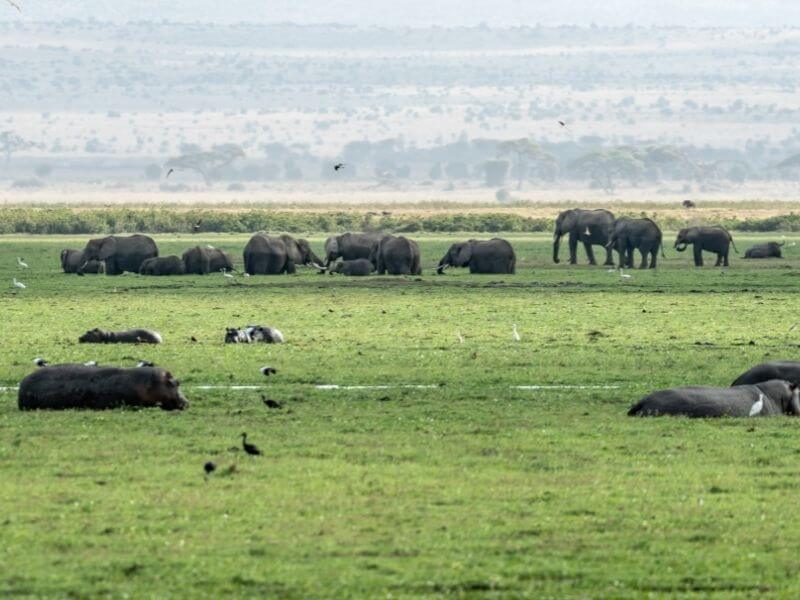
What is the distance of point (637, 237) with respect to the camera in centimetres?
5053

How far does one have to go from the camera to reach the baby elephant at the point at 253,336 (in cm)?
2536

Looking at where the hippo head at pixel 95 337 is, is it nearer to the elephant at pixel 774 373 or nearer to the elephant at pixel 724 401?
the elephant at pixel 724 401

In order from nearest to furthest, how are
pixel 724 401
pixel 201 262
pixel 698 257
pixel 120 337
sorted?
pixel 724 401
pixel 120 337
pixel 201 262
pixel 698 257

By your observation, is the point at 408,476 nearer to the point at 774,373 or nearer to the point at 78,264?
the point at 774,373

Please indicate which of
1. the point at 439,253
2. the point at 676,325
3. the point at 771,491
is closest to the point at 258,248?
the point at 439,253

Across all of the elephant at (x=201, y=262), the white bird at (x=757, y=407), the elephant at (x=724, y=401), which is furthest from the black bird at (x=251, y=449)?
the elephant at (x=201, y=262)

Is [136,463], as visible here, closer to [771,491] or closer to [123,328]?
[771,491]

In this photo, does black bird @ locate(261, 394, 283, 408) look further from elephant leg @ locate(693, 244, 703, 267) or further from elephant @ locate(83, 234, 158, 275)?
elephant leg @ locate(693, 244, 703, 267)

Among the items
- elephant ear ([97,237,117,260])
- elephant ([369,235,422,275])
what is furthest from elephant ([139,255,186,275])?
elephant ([369,235,422,275])

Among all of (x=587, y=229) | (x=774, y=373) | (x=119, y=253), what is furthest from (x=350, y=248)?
(x=774, y=373)

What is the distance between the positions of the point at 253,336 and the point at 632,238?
1049 inches

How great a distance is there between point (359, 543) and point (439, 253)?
49918 mm

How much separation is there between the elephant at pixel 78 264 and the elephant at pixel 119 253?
141mm

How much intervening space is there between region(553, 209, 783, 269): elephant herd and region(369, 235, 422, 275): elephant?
6.98 metres
